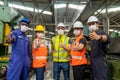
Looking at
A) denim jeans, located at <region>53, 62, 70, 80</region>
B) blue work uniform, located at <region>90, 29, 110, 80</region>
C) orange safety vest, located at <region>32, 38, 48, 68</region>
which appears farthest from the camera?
denim jeans, located at <region>53, 62, 70, 80</region>

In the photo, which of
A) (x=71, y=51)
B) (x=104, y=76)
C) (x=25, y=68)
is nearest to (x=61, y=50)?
(x=71, y=51)

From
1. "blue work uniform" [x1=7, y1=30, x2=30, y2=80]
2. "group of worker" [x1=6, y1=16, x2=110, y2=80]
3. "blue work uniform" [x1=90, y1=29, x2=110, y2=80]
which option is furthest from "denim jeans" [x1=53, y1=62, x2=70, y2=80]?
"blue work uniform" [x1=90, y1=29, x2=110, y2=80]

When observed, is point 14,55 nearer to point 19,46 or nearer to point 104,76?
point 19,46

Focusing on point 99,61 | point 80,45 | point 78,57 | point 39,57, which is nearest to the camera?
point 99,61

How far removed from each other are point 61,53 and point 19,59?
101 centimetres

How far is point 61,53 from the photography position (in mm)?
4367

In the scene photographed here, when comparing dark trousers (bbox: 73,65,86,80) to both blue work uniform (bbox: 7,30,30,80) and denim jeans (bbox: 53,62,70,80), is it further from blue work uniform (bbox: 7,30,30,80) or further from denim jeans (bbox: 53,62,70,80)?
blue work uniform (bbox: 7,30,30,80)

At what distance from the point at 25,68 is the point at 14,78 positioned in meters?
0.30

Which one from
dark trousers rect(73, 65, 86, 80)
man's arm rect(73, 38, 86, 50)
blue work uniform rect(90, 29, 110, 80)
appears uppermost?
man's arm rect(73, 38, 86, 50)

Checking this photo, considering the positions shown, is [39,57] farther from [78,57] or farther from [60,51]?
[78,57]

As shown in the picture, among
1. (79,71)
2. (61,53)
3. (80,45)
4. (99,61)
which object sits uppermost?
(80,45)

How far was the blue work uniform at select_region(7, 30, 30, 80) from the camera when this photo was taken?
12.4 feet

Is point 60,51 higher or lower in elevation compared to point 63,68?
higher

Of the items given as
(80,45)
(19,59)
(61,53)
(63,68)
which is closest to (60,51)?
(61,53)
